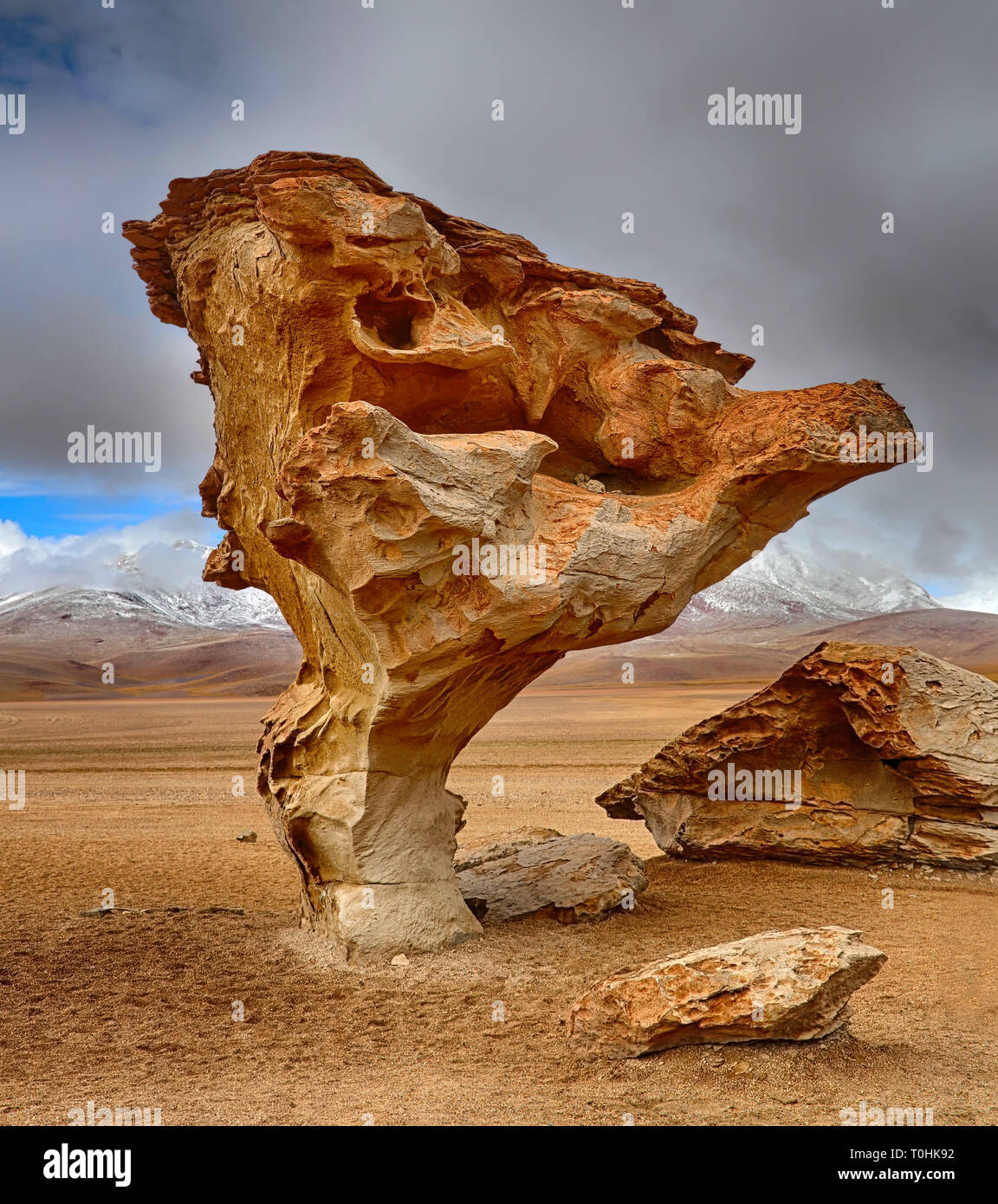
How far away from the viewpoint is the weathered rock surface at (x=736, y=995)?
231 inches

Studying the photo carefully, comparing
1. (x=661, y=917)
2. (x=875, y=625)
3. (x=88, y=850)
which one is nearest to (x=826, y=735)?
(x=661, y=917)

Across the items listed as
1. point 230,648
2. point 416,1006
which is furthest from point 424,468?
point 230,648

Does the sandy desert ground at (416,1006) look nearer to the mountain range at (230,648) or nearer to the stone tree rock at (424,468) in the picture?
the stone tree rock at (424,468)

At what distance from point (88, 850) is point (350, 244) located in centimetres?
1097

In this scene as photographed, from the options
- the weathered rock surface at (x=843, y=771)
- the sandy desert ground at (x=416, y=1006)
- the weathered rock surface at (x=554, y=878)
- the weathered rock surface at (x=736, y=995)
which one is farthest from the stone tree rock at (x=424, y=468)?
the weathered rock surface at (x=843, y=771)

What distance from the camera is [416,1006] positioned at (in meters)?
7.48

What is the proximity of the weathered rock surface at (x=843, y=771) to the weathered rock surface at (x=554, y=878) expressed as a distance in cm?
187

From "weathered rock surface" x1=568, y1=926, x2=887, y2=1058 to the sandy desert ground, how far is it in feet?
0.47

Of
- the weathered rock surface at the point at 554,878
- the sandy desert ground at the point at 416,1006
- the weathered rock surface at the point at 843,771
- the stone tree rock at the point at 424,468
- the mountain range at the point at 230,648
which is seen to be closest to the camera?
the sandy desert ground at the point at 416,1006

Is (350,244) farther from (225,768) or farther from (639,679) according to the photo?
(639,679)

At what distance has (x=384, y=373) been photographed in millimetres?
8523

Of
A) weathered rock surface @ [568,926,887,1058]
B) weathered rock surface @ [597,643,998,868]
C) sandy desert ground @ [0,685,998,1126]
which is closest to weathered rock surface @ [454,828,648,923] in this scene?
sandy desert ground @ [0,685,998,1126]

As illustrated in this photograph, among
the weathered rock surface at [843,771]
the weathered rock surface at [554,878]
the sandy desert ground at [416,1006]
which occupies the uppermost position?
the weathered rock surface at [843,771]

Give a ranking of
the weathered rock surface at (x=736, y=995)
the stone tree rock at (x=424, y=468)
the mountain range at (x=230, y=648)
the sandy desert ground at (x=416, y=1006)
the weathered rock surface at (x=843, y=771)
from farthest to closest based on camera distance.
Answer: the mountain range at (x=230, y=648), the weathered rock surface at (x=843, y=771), the stone tree rock at (x=424, y=468), the weathered rock surface at (x=736, y=995), the sandy desert ground at (x=416, y=1006)
